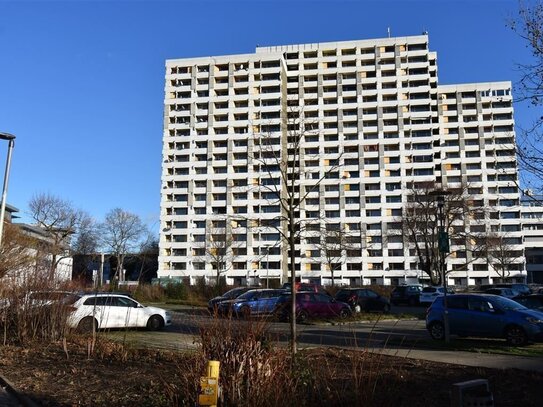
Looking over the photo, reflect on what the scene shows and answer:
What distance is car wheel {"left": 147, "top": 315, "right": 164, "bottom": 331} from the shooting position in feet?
67.3

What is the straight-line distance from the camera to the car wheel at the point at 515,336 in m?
15.3

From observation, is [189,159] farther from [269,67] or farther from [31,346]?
[31,346]

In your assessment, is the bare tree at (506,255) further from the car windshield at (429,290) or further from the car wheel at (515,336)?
the car wheel at (515,336)

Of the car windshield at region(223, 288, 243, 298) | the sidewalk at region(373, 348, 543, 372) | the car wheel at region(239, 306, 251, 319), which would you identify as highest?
the car windshield at region(223, 288, 243, 298)

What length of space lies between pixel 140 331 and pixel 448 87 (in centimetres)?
10098

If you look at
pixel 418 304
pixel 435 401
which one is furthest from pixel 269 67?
pixel 435 401

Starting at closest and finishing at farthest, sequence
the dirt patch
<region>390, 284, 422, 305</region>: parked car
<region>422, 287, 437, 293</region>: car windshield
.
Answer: the dirt patch → <region>422, 287, 437, 293</region>: car windshield → <region>390, 284, 422, 305</region>: parked car

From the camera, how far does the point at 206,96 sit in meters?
109

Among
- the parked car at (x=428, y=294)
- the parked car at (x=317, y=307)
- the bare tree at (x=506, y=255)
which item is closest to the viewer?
the parked car at (x=317, y=307)

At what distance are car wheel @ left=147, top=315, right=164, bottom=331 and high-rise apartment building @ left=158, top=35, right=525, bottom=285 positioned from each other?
234ft

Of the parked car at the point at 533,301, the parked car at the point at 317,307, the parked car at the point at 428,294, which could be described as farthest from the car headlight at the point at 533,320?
the parked car at the point at 428,294

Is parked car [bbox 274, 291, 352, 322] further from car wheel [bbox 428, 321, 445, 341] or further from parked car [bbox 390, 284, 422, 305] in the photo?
parked car [bbox 390, 284, 422, 305]

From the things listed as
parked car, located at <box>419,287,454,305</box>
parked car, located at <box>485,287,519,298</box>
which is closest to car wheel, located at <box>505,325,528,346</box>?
parked car, located at <box>485,287,519,298</box>

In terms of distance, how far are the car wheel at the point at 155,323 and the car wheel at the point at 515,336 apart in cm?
1249
